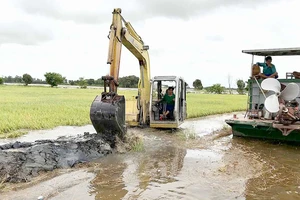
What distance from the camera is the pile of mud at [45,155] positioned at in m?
5.25

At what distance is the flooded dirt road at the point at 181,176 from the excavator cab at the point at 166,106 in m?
2.03

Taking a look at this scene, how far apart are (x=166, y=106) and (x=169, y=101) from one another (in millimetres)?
219

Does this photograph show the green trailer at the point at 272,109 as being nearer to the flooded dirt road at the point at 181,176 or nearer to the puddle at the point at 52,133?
the flooded dirt road at the point at 181,176

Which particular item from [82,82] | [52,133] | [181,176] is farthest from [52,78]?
[181,176]

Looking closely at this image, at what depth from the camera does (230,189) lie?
5145 millimetres

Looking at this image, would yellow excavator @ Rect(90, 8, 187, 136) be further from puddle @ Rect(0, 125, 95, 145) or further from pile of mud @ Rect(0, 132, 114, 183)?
puddle @ Rect(0, 125, 95, 145)

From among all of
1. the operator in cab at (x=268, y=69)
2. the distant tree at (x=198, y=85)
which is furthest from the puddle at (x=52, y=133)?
the distant tree at (x=198, y=85)

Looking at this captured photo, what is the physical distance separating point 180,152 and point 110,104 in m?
2.25

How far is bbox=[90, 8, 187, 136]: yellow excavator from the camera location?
740 cm

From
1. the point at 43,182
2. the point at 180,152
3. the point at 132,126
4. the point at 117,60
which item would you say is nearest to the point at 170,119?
the point at 132,126

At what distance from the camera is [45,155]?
5957 mm

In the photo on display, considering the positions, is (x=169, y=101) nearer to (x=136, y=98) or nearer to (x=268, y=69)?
(x=136, y=98)

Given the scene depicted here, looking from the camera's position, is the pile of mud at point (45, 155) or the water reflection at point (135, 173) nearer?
the water reflection at point (135, 173)

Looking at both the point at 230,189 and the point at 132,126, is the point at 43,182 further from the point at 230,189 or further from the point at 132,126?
the point at 132,126
